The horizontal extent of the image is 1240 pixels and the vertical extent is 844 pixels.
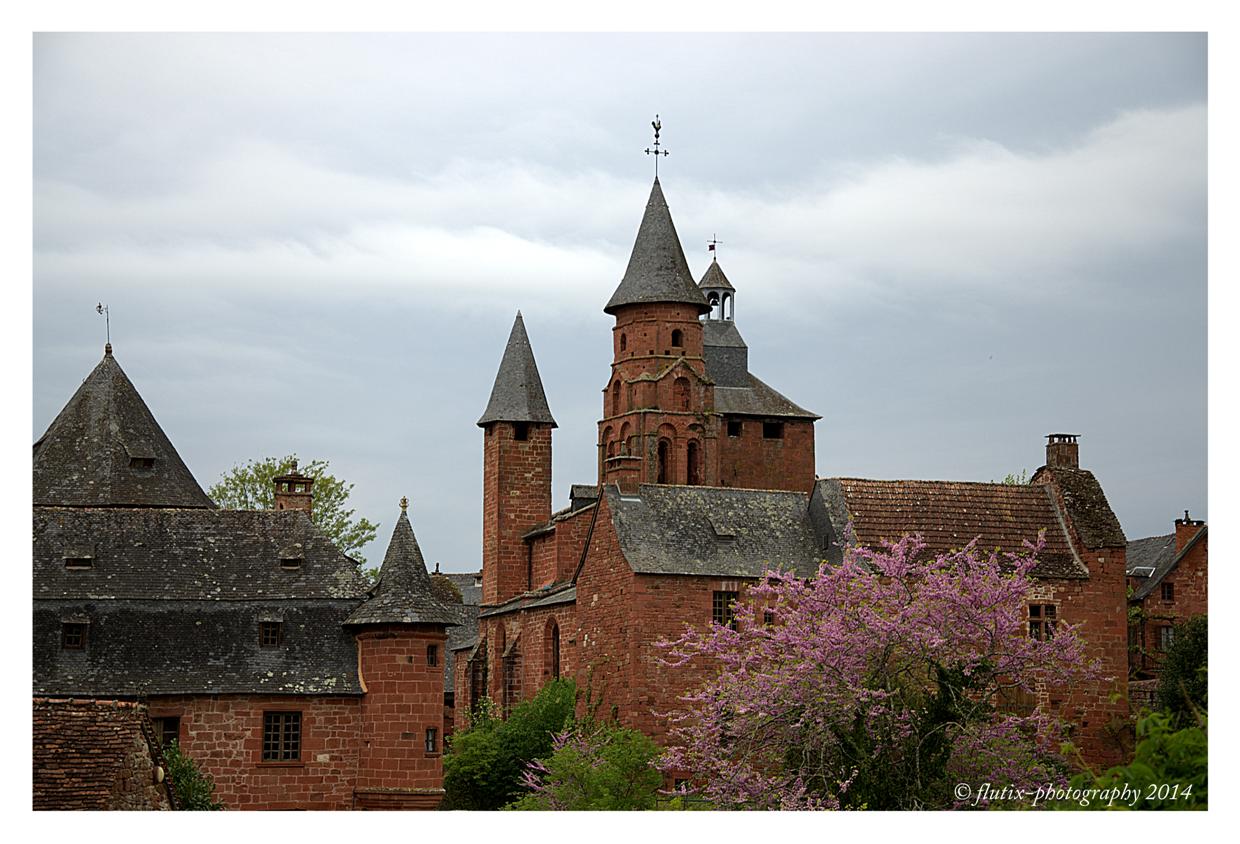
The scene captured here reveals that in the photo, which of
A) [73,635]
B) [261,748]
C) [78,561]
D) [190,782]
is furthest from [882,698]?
[78,561]

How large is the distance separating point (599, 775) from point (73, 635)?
485 inches

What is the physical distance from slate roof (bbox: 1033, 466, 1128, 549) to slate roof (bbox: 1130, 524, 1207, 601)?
12.1m

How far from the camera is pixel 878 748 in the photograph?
30875 mm

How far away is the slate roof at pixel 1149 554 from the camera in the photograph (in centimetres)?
6134

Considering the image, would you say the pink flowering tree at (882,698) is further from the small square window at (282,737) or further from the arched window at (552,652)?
the arched window at (552,652)

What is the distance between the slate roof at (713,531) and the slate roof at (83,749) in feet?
61.7

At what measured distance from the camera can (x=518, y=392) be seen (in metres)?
60.7

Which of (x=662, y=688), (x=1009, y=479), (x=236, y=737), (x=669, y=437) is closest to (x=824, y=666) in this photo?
(x=662, y=688)

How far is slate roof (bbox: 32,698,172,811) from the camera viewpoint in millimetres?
24094

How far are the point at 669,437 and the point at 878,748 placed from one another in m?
32.8

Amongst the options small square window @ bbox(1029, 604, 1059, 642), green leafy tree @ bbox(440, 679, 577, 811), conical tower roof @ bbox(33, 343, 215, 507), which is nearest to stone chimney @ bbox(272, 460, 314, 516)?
conical tower roof @ bbox(33, 343, 215, 507)

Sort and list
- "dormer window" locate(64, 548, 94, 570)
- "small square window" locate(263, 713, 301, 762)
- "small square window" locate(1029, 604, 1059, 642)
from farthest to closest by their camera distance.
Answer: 1. "small square window" locate(1029, 604, 1059, 642)
2. "dormer window" locate(64, 548, 94, 570)
3. "small square window" locate(263, 713, 301, 762)

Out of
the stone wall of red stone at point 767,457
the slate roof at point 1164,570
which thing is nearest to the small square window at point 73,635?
the stone wall of red stone at point 767,457

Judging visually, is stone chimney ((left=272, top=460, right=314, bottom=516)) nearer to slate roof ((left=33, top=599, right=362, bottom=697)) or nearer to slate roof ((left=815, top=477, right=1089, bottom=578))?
slate roof ((left=33, top=599, right=362, bottom=697))
